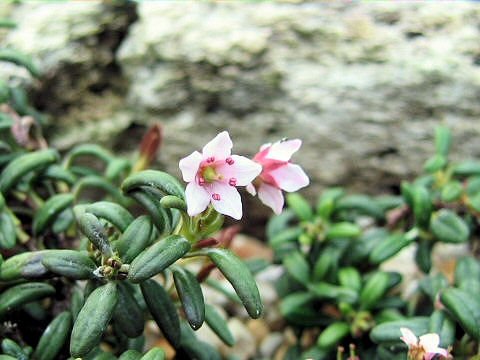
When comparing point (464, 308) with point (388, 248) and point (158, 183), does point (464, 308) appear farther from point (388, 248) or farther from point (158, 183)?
point (158, 183)

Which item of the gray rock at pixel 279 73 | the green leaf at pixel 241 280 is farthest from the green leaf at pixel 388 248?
the green leaf at pixel 241 280

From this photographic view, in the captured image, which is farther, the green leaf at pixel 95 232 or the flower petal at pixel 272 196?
the flower petal at pixel 272 196

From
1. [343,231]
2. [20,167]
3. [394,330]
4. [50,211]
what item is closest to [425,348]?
[394,330]

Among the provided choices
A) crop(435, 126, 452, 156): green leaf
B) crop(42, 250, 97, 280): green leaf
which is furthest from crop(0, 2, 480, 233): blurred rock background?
crop(42, 250, 97, 280): green leaf

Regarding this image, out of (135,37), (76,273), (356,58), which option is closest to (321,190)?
(356,58)

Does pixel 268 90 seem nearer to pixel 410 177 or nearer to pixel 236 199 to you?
pixel 410 177

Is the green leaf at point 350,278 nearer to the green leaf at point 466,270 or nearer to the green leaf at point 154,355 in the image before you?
the green leaf at point 466,270

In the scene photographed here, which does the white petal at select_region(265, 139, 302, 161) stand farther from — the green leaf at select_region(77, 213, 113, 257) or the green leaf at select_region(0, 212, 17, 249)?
the green leaf at select_region(0, 212, 17, 249)
